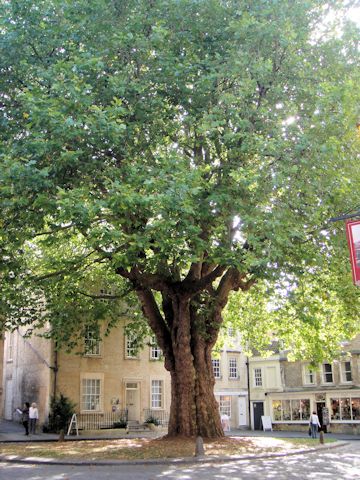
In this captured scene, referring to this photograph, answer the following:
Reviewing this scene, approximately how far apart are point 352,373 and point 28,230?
104ft

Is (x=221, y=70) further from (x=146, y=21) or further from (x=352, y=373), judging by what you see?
(x=352, y=373)

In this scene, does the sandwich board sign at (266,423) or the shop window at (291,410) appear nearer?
the sandwich board sign at (266,423)

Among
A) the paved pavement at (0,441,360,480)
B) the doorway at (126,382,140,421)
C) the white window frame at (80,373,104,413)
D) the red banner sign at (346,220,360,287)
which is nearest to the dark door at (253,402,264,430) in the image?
the doorway at (126,382,140,421)

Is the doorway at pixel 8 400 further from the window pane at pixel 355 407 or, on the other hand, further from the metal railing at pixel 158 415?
the window pane at pixel 355 407

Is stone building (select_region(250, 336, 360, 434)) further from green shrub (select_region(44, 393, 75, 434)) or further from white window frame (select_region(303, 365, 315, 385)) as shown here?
green shrub (select_region(44, 393, 75, 434))

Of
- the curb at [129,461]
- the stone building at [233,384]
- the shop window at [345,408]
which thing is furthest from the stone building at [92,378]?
the curb at [129,461]

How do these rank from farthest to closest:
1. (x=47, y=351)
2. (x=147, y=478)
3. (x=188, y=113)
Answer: (x=47, y=351) < (x=188, y=113) < (x=147, y=478)

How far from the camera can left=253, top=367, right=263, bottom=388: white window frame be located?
46625 mm

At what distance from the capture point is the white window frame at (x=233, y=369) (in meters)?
45.7

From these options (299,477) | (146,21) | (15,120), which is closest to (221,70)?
(146,21)

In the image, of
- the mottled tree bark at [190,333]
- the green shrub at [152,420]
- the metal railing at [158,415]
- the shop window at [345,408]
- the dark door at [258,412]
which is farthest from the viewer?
the dark door at [258,412]

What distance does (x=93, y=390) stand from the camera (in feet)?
110

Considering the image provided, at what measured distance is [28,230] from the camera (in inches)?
653

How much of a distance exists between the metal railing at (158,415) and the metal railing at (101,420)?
5.90 feet
